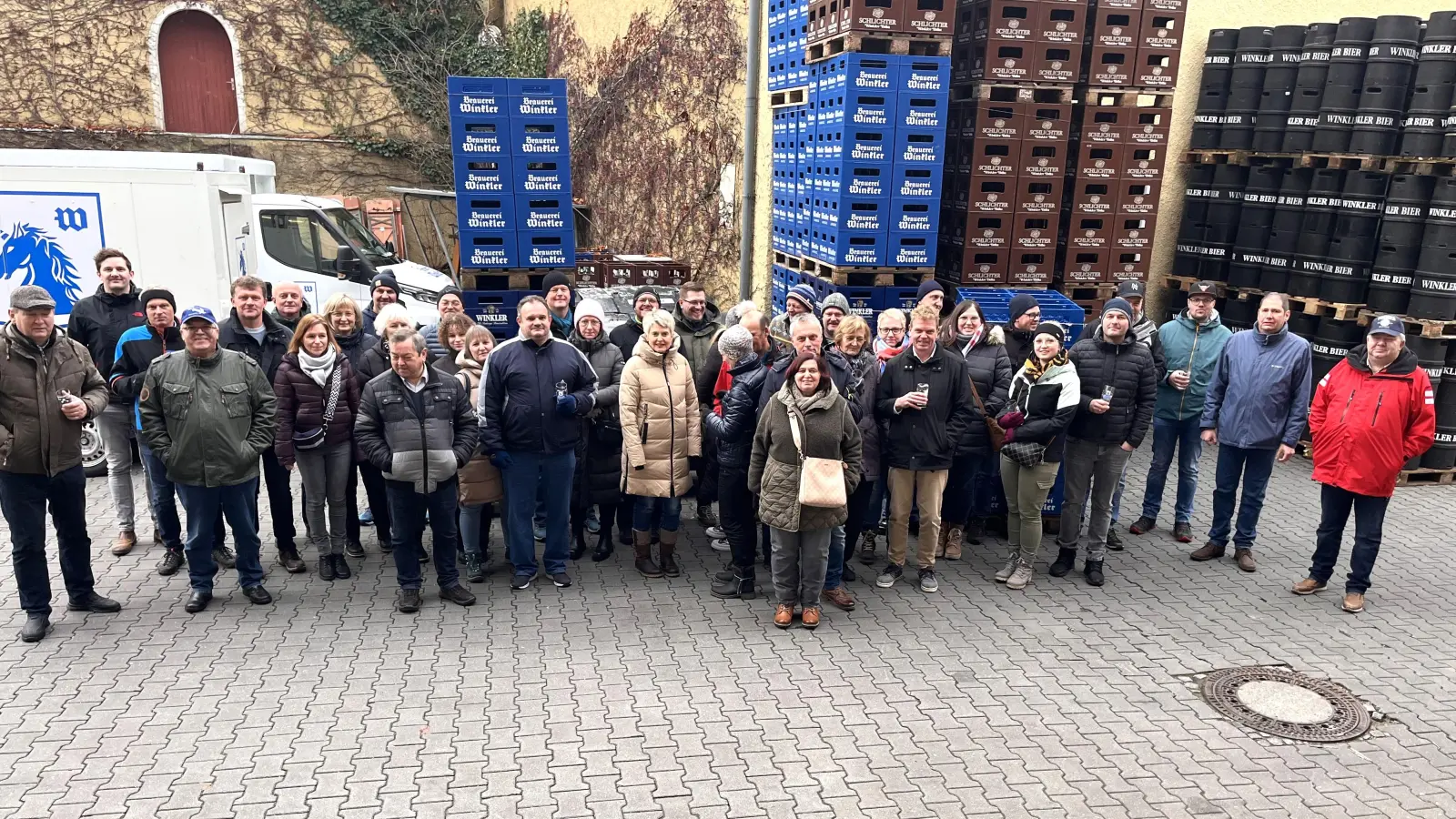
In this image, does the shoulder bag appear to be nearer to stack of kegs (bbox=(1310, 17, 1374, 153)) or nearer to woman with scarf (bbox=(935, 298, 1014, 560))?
woman with scarf (bbox=(935, 298, 1014, 560))

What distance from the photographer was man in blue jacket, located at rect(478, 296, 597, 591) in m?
5.89

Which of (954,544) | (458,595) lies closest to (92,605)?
(458,595)

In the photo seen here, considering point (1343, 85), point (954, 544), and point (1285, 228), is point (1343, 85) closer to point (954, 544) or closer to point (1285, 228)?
point (1285, 228)

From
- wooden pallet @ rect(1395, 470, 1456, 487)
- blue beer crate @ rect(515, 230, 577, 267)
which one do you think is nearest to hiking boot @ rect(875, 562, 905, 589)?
blue beer crate @ rect(515, 230, 577, 267)

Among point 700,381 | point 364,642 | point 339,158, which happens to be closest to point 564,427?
point 700,381

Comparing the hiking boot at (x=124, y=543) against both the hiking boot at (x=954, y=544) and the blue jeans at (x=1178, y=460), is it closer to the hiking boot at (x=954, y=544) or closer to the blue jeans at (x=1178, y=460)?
the hiking boot at (x=954, y=544)

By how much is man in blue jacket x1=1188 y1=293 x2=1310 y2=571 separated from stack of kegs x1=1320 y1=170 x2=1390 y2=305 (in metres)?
3.15

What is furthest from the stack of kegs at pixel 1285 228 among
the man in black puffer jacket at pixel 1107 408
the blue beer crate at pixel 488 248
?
the blue beer crate at pixel 488 248

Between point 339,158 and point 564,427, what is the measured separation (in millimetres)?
17541

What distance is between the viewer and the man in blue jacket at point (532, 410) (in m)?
5.89

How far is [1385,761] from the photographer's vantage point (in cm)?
461

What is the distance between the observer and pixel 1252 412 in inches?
267

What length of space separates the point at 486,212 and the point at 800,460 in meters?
4.32

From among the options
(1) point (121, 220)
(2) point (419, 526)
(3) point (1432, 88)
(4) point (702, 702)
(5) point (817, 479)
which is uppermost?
(3) point (1432, 88)
